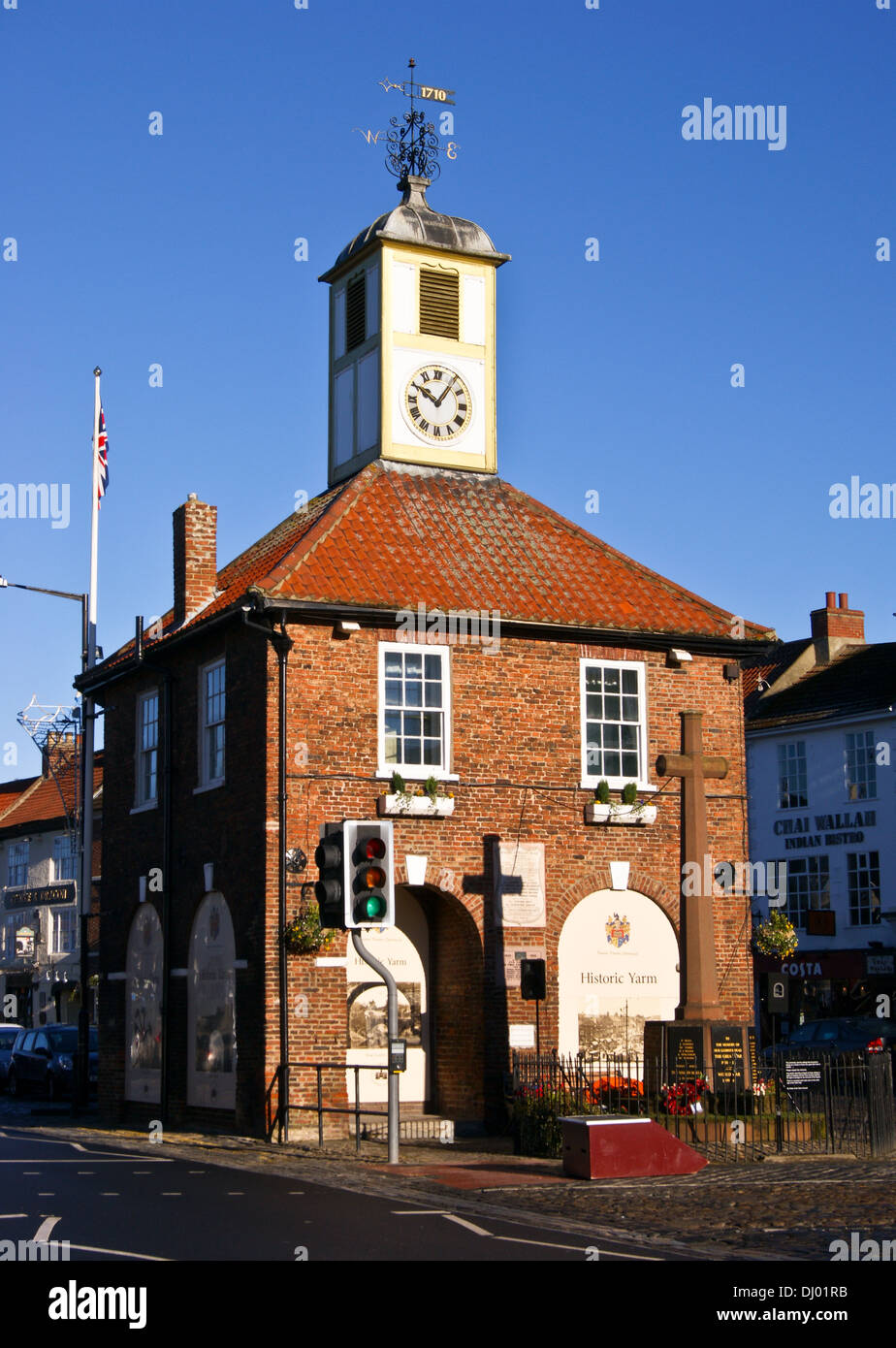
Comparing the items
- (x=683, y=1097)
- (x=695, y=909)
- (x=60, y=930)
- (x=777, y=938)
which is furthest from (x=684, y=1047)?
(x=60, y=930)

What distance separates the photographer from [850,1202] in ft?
48.3

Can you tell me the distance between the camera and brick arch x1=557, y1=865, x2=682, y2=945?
79.1ft

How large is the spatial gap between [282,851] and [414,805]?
1955mm

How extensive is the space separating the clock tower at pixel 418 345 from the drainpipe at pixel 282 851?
5283 mm

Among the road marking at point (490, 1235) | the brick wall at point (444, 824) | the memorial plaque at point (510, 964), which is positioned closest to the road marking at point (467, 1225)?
the road marking at point (490, 1235)

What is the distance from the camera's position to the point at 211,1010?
24.4 metres

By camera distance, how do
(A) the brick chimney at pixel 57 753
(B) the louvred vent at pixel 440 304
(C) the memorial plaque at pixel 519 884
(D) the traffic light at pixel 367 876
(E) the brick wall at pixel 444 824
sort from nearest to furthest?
(D) the traffic light at pixel 367 876 < (E) the brick wall at pixel 444 824 < (C) the memorial plaque at pixel 519 884 < (B) the louvred vent at pixel 440 304 < (A) the brick chimney at pixel 57 753

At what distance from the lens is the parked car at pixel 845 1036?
33.0m

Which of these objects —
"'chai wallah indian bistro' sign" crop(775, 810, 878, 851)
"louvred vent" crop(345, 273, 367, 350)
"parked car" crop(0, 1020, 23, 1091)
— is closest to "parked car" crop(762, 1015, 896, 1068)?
"'chai wallah indian bistro' sign" crop(775, 810, 878, 851)

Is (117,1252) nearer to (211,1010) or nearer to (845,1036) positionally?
(211,1010)

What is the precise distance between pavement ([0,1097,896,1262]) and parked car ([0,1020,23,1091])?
55.6 ft

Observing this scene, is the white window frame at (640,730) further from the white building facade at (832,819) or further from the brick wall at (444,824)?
the white building facade at (832,819)

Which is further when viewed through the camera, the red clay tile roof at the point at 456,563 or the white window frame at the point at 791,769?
the white window frame at the point at 791,769

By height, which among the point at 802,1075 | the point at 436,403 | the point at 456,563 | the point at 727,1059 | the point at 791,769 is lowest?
the point at 802,1075
